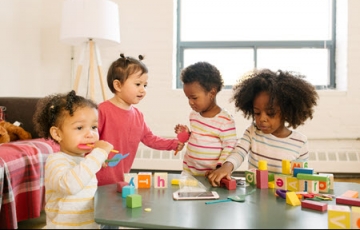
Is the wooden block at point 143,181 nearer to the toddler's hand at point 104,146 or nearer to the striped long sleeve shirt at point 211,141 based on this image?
the toddler's hand at point 104,146

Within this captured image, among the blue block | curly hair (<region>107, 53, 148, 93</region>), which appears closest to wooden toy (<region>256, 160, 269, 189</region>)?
the blue block

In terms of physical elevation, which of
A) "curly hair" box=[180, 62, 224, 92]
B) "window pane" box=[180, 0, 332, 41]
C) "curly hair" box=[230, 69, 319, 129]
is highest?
"window pane" box=[180, 0, 332, 41]

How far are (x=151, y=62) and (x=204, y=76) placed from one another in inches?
64.1

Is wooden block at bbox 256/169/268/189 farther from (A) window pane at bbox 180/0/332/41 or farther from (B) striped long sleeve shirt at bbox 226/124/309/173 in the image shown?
(A) window pane at bbox 180/0/332/41

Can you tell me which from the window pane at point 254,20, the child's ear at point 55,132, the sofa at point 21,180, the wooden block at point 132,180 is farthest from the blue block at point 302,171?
the window pane at point 254,20

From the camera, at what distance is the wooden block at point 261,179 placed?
1.26 meters

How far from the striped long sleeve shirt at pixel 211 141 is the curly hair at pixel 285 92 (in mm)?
134

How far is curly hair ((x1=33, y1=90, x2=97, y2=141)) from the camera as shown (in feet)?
4.11

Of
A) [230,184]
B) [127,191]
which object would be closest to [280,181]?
[230,184]

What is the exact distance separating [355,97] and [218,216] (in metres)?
2.68

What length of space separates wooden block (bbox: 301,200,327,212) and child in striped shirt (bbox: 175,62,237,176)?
649mm

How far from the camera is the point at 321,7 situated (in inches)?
135

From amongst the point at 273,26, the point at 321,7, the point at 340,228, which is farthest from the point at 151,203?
the point at 321,7

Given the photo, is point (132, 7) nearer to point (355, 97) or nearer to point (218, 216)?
point (355, 97)
